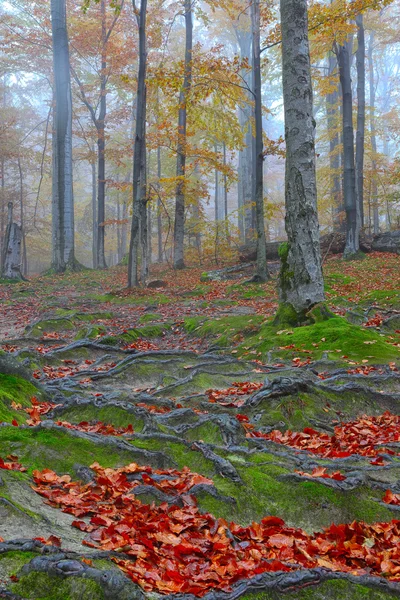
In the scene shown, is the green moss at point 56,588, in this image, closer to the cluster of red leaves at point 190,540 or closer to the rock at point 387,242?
the cluster of red leaves at point 190,540

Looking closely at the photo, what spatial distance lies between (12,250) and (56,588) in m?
16.1

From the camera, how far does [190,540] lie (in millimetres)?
2656

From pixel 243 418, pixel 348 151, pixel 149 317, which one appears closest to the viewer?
pixel 243 418

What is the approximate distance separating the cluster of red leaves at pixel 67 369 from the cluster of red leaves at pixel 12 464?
2.93 metres

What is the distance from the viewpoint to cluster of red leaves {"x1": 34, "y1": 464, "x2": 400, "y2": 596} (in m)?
2.31

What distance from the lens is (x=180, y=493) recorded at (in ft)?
10.2

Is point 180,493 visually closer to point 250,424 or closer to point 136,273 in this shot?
point 250,424

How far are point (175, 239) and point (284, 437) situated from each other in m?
15.5

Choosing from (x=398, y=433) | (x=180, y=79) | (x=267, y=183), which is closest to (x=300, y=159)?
(x=398, y=433)

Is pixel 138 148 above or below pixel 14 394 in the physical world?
above

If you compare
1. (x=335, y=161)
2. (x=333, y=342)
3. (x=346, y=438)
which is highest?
(x=335, y=161)

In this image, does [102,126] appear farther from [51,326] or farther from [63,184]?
[51,326]

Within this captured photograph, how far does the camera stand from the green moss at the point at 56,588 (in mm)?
1759

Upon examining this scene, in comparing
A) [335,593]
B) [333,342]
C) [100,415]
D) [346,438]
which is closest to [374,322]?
[333,342]
